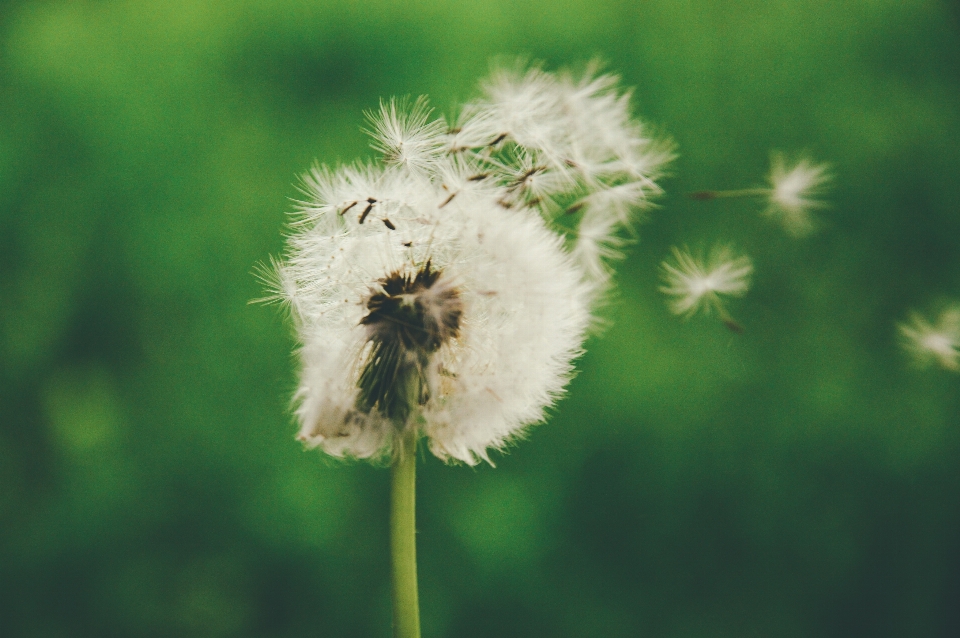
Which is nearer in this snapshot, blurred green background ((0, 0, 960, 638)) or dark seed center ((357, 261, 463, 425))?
dark seed center ((357, 261, 463, 425))

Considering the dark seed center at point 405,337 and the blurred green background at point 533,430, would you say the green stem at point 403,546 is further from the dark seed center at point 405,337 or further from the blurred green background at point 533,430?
the blurred green background at point 533,430

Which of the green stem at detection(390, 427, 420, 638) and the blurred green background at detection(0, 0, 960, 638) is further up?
the blurred green background at detection(0, 0, 960, 638)

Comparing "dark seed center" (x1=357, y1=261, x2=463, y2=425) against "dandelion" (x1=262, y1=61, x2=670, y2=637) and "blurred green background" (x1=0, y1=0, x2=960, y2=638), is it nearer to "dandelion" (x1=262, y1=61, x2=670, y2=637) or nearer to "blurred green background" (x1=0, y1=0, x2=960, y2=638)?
"dandelion" (x1=262, y1=61, x2=670, y2=637)

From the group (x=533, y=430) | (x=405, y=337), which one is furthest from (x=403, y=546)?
(x=533, y=430)

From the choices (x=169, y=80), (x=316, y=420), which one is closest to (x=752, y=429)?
(x=316, y=420)

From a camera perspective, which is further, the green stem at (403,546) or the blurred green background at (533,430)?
the blurred green background at (533,430)

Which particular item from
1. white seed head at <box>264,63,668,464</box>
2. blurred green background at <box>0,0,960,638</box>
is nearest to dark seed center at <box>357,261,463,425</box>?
white seed head at <box>264,63,668,464</box>

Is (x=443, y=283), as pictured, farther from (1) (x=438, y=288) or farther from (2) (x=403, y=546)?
(2) (x=403, y=546)

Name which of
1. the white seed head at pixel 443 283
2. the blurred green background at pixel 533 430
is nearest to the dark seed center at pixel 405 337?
the white seed head at pixel 443 283
